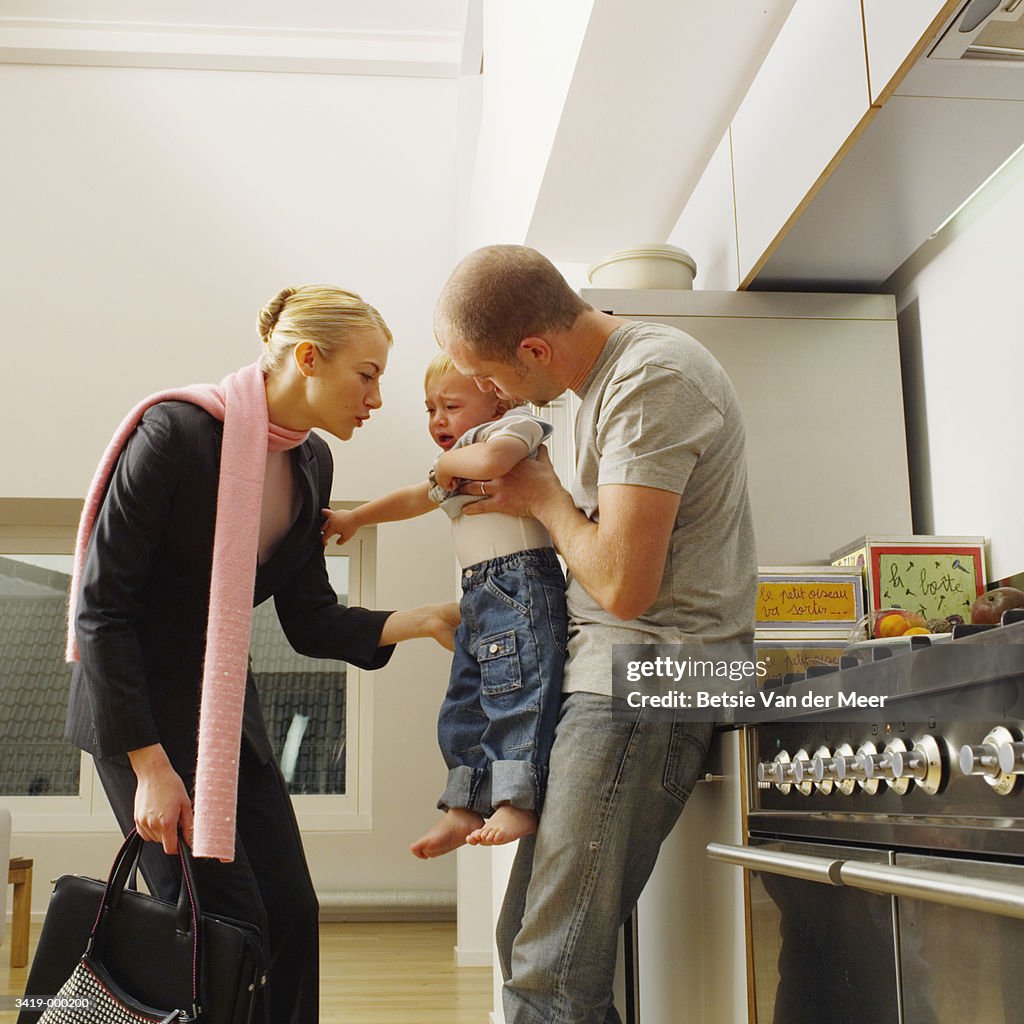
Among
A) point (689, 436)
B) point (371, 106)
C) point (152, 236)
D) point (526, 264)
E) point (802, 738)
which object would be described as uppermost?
point (371, 106)

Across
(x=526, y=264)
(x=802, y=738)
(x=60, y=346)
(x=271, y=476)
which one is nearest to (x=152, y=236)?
(x=60, y=346)

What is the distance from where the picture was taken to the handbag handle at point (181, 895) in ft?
4.65

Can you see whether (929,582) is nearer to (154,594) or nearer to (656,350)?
(656,350)

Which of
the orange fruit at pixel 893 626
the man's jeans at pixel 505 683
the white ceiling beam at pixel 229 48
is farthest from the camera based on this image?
A: the white ceiling beam at pixel 229 48

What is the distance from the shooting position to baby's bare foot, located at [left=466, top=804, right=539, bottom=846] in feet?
4.48

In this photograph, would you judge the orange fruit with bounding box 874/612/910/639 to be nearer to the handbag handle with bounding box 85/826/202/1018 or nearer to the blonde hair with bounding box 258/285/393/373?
the blonde hair with bounding box 258/285/393/373

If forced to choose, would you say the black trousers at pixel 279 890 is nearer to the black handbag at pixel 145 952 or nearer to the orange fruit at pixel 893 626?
the black handbag at pixel 145 952

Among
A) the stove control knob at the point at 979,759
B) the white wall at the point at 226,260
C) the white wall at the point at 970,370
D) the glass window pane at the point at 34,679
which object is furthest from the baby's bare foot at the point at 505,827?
the glass window pane at the point at 34,679

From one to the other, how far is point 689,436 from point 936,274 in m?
1.17

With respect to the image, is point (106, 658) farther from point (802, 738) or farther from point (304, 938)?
point (802, 738)

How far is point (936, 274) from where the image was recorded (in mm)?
2262

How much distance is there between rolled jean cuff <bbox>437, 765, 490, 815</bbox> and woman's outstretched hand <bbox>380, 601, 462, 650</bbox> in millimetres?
343

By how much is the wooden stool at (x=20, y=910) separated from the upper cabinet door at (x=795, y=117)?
3620mm

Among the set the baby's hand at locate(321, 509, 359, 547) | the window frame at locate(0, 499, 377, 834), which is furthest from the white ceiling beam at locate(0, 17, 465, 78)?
the baby's hand at locate(321, 509, 359, 547)
